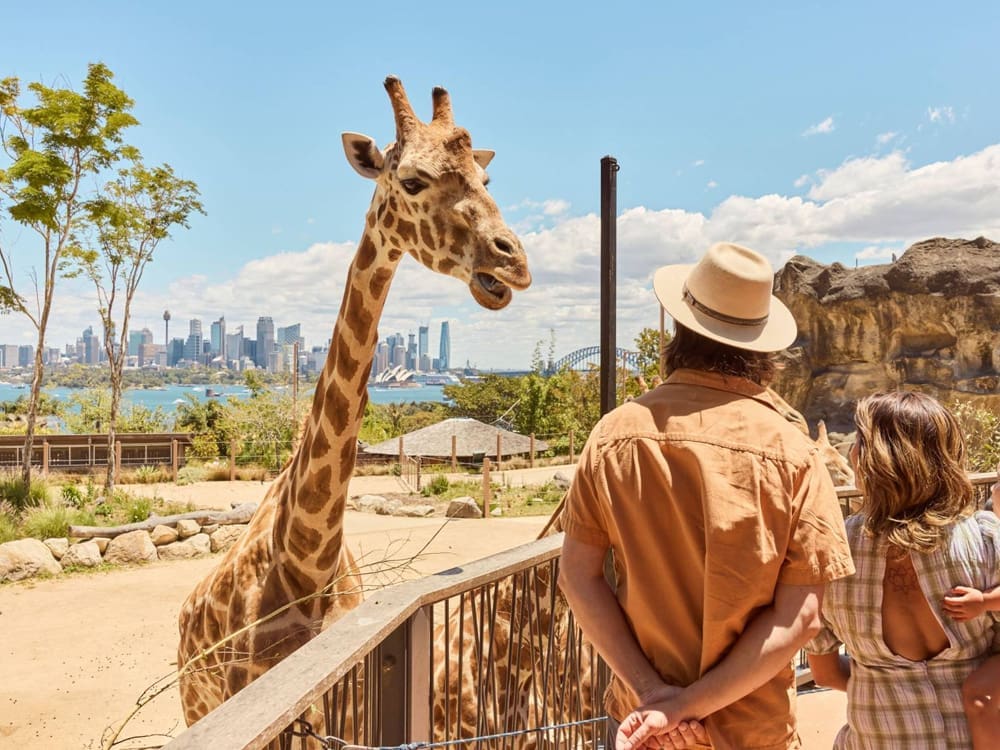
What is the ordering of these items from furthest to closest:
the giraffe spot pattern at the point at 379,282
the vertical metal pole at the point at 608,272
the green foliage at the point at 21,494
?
the green foliage at the point at 21,494
the vertical metal pole at the point at 608,272
the giraffe spot pattern at the point at 379,282

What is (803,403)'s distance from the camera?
24.5m

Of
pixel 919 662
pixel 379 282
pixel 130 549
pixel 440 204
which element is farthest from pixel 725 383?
pixel 130 549

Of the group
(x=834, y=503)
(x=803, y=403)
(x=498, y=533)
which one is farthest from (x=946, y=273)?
(x=834, y=503)

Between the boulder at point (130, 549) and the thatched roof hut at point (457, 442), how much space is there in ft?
47.6

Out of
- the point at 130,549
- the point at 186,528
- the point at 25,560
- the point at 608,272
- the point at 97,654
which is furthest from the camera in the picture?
the point at 186,528

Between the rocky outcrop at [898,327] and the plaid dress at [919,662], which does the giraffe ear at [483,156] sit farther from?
the rocky outcrop at [898,327]

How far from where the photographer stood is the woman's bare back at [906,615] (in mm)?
1899

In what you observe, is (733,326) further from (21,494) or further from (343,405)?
(21,494)

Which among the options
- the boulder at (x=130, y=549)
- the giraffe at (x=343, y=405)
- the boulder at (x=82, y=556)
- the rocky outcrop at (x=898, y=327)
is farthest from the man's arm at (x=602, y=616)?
the rocky outcrop at (x=898, y=327)

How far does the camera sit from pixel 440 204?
2.99 m

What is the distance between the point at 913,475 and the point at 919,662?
1.51ft

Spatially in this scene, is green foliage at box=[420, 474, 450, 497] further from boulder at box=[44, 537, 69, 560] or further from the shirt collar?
the shirt collar

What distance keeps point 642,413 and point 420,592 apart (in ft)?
2.63

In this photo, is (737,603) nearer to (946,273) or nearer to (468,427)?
(946,273)
